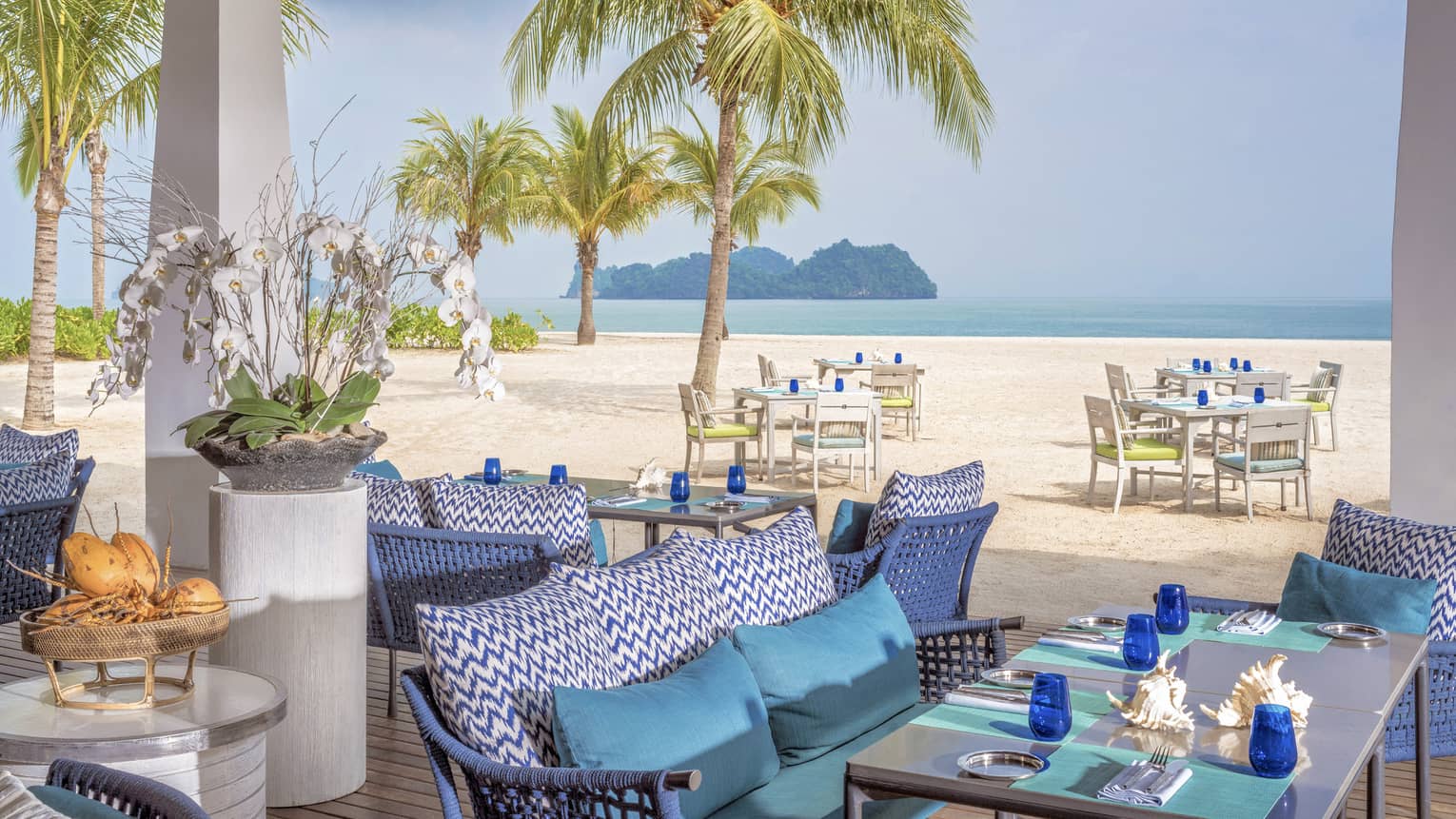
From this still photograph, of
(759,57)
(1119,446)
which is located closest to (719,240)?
(759,57)

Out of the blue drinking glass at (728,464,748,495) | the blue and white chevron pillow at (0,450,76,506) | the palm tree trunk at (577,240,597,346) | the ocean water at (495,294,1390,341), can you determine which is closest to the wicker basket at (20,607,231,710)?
the blue and white chevron pillow at (0,450,76,506)

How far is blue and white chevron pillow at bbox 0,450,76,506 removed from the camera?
163 inches

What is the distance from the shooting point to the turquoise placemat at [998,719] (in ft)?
6.72

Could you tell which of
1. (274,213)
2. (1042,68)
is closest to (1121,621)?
(274,213)

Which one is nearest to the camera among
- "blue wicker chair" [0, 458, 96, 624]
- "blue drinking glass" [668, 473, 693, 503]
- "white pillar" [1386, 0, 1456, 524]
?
"blue wicker chair" [0, 458, 96, 624]

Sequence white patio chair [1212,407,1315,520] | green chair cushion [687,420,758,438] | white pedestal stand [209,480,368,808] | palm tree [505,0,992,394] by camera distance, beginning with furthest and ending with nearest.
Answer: palm tree [505,0,992,394] → green chair cushion [687,420,758,438] → white patio chair [1212,407,1315,520] → white pedestal stand [209,480,368,808]

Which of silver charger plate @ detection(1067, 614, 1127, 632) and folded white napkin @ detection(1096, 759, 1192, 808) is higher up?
silver charger plate @ detection(1067, 614, 1127, 632)

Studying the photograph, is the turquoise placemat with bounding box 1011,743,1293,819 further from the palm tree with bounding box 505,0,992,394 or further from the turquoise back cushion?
the palm tree with bounding box 505,0,992,394

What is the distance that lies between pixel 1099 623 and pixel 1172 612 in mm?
164

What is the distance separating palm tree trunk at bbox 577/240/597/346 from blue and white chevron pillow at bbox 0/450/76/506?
19549 millimetres

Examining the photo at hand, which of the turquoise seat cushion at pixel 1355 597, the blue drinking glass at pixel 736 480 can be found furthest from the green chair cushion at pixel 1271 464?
the turquoise seat cushion at pixel 1355 597

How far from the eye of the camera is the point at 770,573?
278 cm

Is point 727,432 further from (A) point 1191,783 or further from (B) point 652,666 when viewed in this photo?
(A) point 1191,783

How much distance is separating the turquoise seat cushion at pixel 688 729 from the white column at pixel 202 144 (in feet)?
13.4
